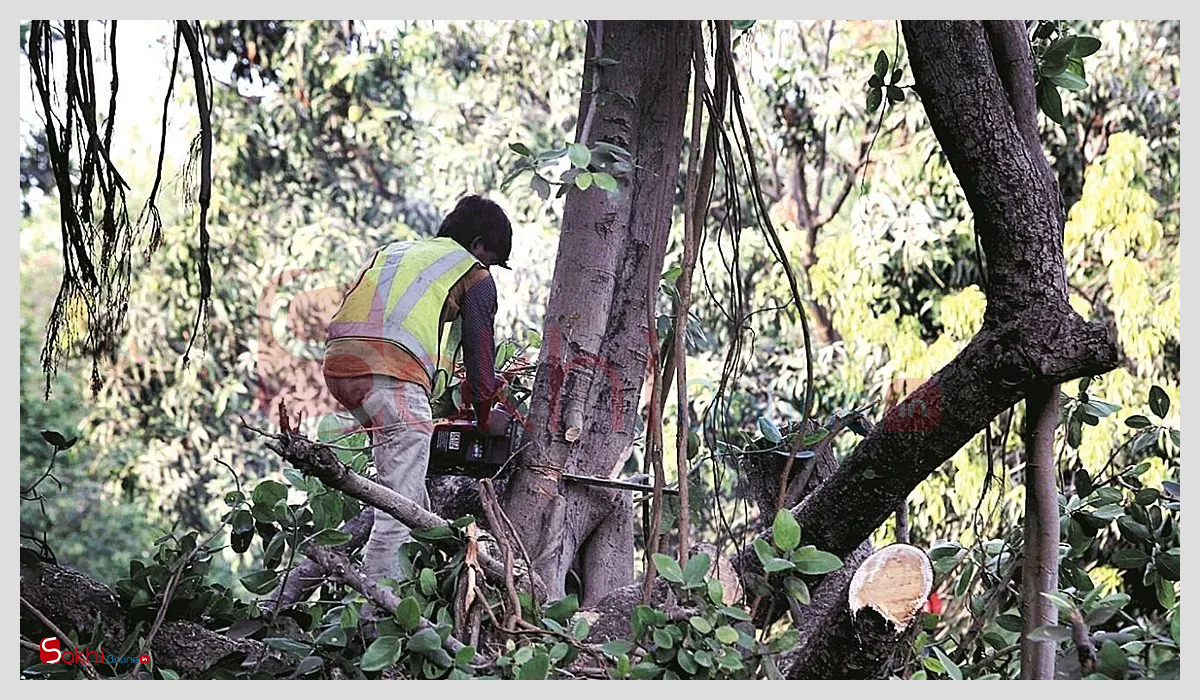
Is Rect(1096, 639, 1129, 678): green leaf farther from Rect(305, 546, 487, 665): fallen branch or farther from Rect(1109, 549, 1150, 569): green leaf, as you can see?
Rect(305, 546, 487, 665): fallen branch

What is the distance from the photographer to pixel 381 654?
3.65ft

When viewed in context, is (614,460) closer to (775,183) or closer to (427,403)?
(427,403)

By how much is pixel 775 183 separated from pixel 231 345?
1.38 m

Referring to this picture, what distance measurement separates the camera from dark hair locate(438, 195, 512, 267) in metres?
1.46

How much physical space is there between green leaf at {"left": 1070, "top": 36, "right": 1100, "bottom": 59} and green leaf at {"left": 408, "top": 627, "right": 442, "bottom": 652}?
34.7 inches

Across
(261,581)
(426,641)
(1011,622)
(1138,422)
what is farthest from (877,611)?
(261,581)

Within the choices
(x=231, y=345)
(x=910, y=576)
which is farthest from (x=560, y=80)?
(x=910, y=576)

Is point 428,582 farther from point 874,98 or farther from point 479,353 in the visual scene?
point 874,98

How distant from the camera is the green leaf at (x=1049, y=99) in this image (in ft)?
4.04

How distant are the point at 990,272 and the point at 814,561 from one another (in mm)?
326

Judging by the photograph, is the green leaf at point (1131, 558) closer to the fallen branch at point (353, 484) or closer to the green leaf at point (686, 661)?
the green leaf at point (686, 661)

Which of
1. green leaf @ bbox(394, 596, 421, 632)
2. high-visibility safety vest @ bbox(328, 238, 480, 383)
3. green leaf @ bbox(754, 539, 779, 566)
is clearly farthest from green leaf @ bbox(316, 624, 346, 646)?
green leaf @ bbox(754, 539, 779, 566)

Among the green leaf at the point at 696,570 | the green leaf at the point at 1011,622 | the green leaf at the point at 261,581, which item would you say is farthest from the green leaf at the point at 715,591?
the green leaf at the point at 261,581

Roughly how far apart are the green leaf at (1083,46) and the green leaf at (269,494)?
3.16 feet
